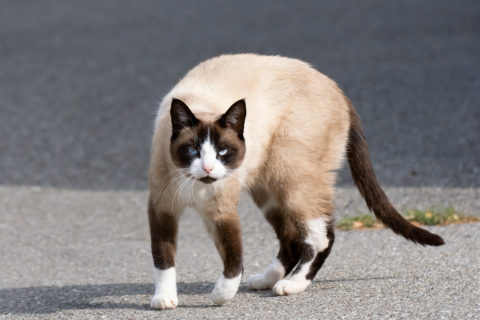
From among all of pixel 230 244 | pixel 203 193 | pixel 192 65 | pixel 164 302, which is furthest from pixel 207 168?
pixel 192 65

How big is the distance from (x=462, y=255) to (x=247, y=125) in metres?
1.84

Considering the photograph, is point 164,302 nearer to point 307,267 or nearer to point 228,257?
point 228,257

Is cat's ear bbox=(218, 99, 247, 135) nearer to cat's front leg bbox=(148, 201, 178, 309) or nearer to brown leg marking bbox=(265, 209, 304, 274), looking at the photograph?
cat's front leg bbox=(148, 201, 178, 309)

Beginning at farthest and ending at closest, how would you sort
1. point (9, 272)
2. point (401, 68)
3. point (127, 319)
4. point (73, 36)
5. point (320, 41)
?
point (73, 36) < point (320, 41) < point (401, 68) < point (9, 272) < point (127, 319)

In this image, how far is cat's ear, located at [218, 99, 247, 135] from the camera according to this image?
4.19 meters

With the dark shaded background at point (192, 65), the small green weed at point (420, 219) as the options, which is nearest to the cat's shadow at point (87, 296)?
the small green weed at point (420, 219)

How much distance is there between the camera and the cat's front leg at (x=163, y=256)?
14.3ft

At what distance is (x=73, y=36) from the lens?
16.1 meters

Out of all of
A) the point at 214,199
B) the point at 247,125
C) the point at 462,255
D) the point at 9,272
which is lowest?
the point at 9,272

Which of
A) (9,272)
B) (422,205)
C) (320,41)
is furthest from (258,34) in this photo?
(9,272)

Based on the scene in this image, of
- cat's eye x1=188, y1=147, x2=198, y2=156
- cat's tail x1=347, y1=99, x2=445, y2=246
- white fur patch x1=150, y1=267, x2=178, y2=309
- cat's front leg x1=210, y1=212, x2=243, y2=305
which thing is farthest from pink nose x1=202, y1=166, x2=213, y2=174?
cat's tail x1=347, y1=99, x2=445, y2=246

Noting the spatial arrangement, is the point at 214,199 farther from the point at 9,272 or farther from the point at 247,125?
the point at 9,272

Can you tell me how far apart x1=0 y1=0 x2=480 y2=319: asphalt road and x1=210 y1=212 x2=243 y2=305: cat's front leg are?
0.45 feet

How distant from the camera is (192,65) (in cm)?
1320
